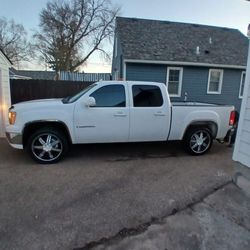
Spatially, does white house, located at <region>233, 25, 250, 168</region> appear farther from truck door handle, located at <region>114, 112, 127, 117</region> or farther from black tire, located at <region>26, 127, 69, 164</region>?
black tire, located at <region>26, 127, 69, 164</region>

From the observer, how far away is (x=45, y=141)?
16.4 feet

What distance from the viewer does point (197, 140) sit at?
5961 mm

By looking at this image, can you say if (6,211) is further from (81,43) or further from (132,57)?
(81,43)

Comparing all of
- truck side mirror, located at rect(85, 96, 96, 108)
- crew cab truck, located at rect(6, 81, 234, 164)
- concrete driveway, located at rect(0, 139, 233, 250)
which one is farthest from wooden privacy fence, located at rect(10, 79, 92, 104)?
truck side mirror, located at rect(85, 96, 96, 108)

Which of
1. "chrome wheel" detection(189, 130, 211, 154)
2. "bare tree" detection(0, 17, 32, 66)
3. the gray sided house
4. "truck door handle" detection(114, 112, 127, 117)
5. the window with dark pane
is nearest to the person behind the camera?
"truck door handle" detection(114, 112, 127, 117)

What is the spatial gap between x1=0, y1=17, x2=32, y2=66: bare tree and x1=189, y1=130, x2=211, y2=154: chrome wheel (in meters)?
37.3

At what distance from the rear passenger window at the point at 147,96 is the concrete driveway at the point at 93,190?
1.39 metres

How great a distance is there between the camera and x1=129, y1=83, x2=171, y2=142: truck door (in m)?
5.39

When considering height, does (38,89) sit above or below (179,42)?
below

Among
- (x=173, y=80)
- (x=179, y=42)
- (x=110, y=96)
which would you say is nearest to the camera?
(x=110, y=96)

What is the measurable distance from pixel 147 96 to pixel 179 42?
34.4 ft

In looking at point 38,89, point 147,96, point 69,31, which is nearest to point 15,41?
point 69,31

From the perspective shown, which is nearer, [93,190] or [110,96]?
[93,190]

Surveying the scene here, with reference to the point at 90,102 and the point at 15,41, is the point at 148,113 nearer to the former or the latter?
the point at 90,102
